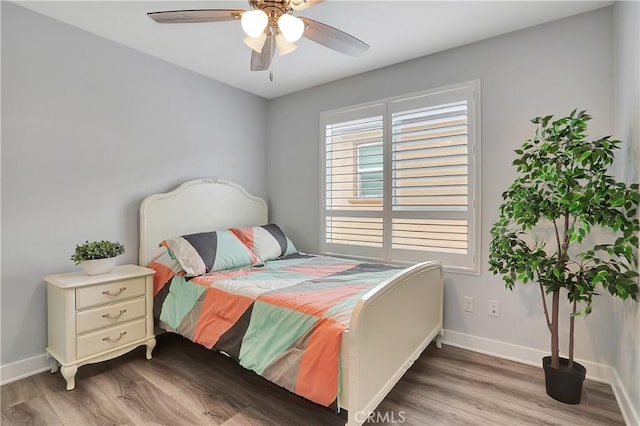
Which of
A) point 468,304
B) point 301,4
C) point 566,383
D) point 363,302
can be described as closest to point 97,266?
point 363,302

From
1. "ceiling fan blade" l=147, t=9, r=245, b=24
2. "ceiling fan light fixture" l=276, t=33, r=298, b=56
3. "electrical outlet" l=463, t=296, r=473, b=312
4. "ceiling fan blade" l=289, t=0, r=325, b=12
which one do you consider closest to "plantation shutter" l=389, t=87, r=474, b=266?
"electrical outlet" l=463, t=296, r=473, b=312

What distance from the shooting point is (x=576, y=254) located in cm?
225

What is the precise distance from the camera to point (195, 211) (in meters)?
3.16

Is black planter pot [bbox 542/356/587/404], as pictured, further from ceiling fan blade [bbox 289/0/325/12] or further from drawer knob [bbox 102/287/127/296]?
drawer knob [bbox 102/287/127/296]

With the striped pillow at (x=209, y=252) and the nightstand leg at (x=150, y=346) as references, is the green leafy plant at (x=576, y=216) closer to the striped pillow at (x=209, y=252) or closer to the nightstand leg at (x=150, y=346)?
the striped pillow at (x=209, y=252)

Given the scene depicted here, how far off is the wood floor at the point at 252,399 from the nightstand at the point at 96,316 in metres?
0.18

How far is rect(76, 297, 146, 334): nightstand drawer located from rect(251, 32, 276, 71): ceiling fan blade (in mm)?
1932

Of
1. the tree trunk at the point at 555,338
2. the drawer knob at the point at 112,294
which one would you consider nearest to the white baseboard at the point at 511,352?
the tree trunk at the point at 555,338

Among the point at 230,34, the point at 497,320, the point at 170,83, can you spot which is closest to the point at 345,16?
the point at 230,34

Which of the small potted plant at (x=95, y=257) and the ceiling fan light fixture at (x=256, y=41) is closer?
the ceiling fan light fixture at (x=256, y=41)

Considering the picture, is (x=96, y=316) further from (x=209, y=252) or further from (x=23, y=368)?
(x=209, y=252)

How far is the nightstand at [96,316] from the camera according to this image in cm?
207

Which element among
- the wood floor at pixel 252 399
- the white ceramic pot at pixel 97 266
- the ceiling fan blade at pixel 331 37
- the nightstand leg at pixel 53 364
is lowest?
the wood floor at pixel 252 399

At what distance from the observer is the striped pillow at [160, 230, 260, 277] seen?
2.51 m
